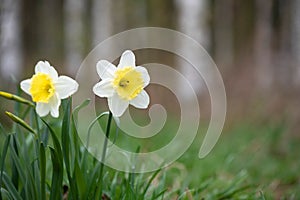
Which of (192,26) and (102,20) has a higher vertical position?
(102,20)

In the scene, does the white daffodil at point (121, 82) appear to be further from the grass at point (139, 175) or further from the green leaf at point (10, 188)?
the green leaf at point (10, 188)

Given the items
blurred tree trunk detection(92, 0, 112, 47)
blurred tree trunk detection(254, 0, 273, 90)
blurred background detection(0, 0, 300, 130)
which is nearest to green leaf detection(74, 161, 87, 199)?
blurred background detection(0, 0, 300, 130)

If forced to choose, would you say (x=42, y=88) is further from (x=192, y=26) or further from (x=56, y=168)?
(x=192, y=26)

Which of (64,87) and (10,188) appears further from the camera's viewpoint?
(10,188)

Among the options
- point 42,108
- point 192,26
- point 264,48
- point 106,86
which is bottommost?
point 42,108

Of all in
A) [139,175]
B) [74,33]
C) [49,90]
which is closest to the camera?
[49,90]

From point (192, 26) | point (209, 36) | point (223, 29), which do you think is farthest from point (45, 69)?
point (223, 29)

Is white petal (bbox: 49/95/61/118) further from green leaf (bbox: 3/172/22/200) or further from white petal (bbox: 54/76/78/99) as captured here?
green leaf (bbox: 3/172/22/200)

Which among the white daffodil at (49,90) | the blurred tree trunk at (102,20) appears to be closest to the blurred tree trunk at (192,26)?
the blurred tree trunk at (102,20)

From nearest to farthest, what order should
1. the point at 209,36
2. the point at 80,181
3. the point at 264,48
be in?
the point at 80,181
the point at 264,48
the point at 209,36
